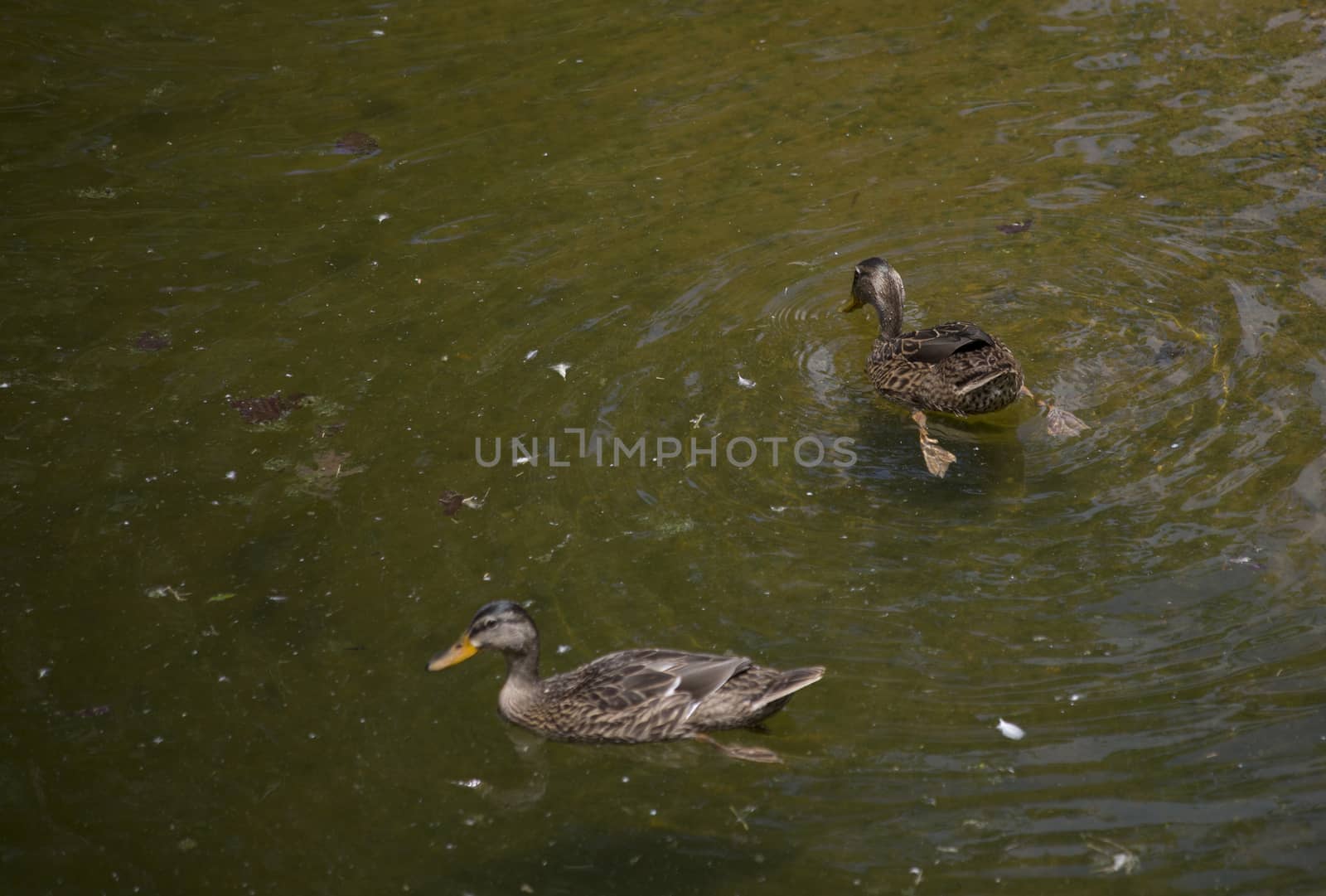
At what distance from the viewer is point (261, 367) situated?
28.0 ft

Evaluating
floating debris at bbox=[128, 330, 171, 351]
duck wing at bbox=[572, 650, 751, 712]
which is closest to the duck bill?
duck wing at bbox=[572, 650, 751, 712]

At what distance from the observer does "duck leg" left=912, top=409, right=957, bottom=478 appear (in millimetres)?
7371

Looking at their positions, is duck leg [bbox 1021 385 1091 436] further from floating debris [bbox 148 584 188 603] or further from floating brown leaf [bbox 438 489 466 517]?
floating debris [bbox 148 584 188 603]

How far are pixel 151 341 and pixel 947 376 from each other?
17.7ft

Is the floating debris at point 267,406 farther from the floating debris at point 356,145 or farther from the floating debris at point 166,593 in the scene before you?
the floating debris at point 356,145

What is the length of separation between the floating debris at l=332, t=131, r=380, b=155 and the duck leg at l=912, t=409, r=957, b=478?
18.7 feet

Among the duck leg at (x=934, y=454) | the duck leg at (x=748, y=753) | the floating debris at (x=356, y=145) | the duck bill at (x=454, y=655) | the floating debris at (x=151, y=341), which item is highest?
the floating debris at (x=356, y=145)

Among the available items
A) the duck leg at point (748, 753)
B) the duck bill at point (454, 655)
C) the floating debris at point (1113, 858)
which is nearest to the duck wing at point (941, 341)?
the duck leg at point (748, 753)

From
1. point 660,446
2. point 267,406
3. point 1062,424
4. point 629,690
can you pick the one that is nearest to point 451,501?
point 660,446

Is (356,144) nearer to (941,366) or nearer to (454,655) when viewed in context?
(941,366)

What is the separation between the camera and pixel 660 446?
24.7ft

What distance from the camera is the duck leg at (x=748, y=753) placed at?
5621 millimetres

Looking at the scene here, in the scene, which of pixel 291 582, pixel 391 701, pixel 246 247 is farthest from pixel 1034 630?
pixel 246 247

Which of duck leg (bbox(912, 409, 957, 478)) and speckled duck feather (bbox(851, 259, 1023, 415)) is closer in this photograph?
duck leg (bbox(912, 409, 957, 478))
